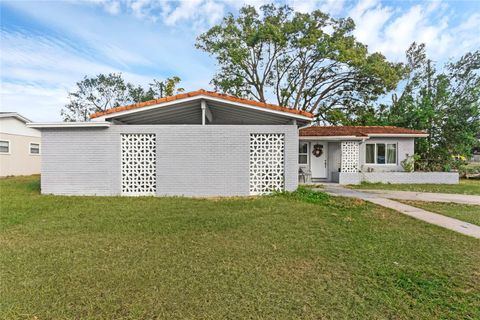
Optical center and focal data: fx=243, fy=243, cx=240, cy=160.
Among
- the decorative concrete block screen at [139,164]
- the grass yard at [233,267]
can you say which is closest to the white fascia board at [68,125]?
the decorative concrete block screen at [139,164]

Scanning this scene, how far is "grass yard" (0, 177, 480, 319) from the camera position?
2531 millimetres

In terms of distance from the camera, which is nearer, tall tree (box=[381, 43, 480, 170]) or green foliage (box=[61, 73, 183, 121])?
tall tree (box=[381, 43, 480, 170])

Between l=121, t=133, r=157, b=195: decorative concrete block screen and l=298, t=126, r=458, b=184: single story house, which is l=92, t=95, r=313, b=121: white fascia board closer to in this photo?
l=121, t=133, r=157, b=195: decorative concrete block screen

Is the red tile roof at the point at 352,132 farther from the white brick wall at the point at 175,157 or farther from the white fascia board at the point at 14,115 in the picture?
the white fascia board at the point at 14,115

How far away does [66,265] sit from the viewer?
137 inches

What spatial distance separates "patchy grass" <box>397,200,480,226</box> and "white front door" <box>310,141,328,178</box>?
6.49 meters

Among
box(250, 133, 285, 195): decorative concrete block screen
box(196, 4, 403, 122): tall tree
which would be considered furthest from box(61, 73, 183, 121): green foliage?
box(250, 133, 285, 195): decorative concrete block screen

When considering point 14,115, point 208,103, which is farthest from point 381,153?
point 14,115

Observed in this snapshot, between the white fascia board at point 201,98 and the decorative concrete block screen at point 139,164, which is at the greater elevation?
the white fascia board at point 201,98

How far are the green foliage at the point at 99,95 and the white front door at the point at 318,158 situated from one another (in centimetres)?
2822

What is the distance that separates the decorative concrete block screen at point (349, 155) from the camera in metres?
13.9

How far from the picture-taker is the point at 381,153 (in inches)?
592

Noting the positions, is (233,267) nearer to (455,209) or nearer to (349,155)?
(455,209)

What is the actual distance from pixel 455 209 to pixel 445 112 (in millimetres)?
14480
